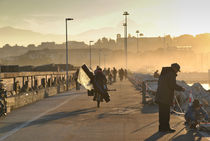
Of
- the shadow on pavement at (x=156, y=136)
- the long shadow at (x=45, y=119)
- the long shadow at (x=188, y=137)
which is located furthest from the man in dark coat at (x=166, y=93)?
the long shadow at (x=45, y=119)

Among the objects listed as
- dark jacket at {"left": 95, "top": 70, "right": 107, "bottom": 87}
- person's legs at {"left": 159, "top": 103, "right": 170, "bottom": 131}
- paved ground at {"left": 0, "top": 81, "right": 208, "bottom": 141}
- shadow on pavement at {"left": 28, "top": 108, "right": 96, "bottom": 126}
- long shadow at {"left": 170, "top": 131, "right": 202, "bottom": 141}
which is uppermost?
dark jacket at {"left": 95, "top": 70, "right": 107, "bottom": 87}

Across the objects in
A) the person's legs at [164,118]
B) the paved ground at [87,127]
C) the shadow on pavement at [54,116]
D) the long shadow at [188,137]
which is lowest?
the shadow on pavement at [54,116]

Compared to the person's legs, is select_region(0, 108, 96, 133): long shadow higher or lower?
lower

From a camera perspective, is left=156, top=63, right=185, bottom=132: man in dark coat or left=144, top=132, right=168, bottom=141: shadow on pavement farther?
left=156, top=63, right=185, bottom=132: man in dark coat

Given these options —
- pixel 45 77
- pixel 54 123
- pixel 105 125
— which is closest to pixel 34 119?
pixel 54 123

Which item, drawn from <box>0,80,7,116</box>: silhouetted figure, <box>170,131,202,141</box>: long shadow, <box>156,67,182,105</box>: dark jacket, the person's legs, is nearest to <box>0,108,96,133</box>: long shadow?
<box>0,80,7,116</box>: silhouetted figure

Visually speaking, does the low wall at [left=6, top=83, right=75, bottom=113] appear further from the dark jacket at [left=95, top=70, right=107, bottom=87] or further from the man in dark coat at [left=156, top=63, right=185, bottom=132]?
the man in dark coat at [left=156, top=63, right=185, bottom=132]

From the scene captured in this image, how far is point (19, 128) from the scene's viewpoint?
10844 millimetres

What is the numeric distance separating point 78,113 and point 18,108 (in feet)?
12.4

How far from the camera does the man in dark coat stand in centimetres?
1005

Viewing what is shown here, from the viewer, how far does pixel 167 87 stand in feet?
33.1

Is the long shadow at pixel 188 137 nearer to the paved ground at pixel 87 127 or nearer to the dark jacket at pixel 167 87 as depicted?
the paved ground at pixel 87 127

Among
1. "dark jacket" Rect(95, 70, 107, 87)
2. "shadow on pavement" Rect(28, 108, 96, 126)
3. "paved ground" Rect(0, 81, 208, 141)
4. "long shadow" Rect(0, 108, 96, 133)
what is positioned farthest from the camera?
"dark jacket" Rect(95, 70, 107, 87)

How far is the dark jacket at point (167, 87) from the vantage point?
1005 centimetres
